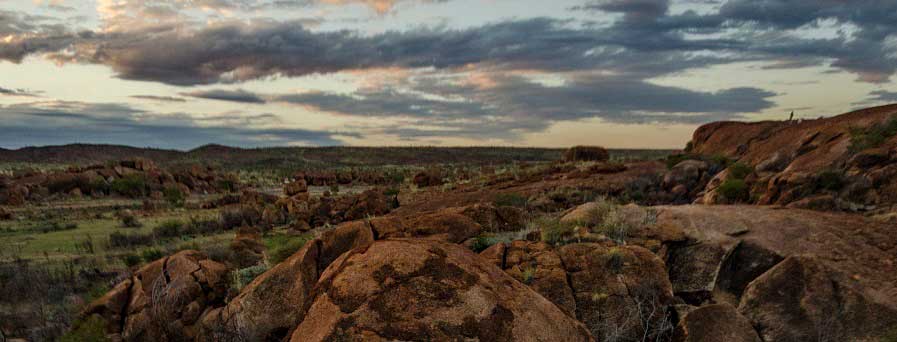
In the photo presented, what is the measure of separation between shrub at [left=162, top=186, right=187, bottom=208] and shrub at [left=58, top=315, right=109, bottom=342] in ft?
77.3

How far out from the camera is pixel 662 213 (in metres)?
10.7

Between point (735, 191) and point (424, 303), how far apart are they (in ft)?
46.7

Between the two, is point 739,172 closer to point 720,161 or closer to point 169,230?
point 720,161

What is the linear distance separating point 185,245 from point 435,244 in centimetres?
1389

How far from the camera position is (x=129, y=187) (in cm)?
3534

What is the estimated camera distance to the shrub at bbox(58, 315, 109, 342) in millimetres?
8398

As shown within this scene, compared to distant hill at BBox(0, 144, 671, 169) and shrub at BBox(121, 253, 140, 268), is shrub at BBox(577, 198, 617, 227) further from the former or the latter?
distant hill at BBox(0, 144, 671, 169)

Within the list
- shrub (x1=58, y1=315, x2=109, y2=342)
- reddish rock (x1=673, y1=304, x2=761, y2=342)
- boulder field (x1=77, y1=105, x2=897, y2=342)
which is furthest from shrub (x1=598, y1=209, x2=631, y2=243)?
shrub (x1=58, y1=315, x2=109, y2=342)

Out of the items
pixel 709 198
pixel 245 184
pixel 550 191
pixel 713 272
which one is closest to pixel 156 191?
pixel 245 184

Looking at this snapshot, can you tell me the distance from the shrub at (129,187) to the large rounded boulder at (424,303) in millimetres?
35616

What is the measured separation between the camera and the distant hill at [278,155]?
332 feet

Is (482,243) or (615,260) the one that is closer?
(615,260)

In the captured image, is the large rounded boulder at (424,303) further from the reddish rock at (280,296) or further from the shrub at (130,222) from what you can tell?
the shrub at (130,222)

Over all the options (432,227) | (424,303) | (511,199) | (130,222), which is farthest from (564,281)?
(130,222)
